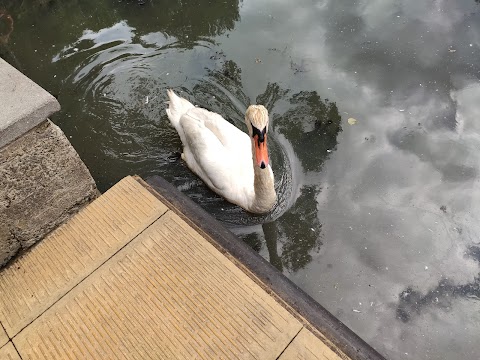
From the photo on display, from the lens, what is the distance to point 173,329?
8.27 feet

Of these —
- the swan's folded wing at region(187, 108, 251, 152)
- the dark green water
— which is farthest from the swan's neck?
the swan's folded wing at region(187, 108, 251, 152)

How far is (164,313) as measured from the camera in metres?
2.58

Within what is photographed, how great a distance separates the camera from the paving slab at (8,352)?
242 cm

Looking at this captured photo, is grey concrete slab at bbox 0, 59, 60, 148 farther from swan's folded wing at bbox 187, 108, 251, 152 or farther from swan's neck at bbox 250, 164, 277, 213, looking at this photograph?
swan's folded wing at bbox 187, 108, 251, 152

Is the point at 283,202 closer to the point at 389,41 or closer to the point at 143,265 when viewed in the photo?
the point at 143,265

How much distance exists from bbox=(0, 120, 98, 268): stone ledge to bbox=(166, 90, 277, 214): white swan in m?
1.42

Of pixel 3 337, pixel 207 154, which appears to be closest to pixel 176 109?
pixel 207 154

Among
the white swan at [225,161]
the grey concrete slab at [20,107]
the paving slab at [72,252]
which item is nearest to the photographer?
the grey concrete slab at [20,107]

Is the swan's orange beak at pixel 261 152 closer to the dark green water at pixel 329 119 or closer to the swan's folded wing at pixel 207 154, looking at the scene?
the swan's folded wing at pixel 207 154

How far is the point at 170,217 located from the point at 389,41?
4.62m

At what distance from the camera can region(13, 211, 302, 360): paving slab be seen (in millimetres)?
2453

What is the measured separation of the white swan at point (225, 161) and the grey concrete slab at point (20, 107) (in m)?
1.84

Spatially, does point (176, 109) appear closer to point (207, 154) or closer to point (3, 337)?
point (207, 154)

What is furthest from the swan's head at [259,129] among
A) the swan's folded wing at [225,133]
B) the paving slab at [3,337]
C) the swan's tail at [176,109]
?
the paving slab at [3,337]
